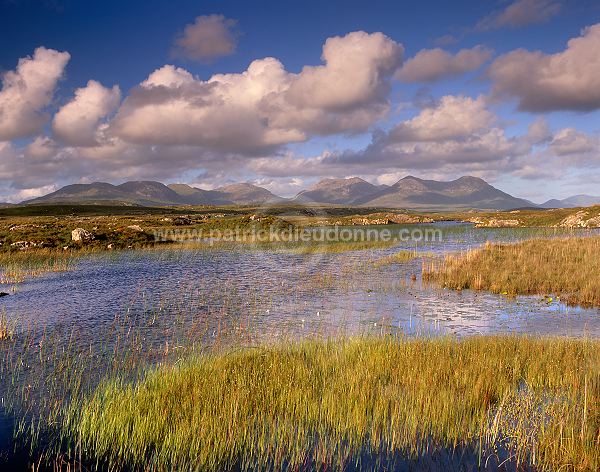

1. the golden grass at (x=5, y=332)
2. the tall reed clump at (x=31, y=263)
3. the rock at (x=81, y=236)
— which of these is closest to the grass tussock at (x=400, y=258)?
the golden grass at (x=5, y=332)

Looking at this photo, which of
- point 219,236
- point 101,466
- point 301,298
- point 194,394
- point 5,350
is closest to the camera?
point 101,466

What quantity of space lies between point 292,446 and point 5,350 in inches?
505

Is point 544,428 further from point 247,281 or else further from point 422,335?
point 247,281

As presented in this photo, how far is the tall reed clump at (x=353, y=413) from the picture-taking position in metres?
8.39

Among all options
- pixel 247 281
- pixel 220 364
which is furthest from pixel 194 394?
pixel 247 281

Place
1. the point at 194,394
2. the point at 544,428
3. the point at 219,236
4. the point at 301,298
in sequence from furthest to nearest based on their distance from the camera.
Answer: the point at 219,236, the point at 301,298, the point at 194,394, the point at 544,428

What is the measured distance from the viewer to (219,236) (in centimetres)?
8619

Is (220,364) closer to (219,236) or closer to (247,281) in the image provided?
(247,281)

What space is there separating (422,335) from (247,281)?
19495mm

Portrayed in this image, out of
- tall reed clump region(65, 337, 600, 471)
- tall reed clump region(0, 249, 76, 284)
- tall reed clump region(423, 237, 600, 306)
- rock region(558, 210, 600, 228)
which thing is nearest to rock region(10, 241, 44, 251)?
tall reed clump region(0, 249, 76, 284)

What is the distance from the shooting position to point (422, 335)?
16.5 meters

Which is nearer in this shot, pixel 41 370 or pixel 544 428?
pixel 544 428

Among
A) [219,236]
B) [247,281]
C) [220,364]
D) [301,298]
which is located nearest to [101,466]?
[220,364]

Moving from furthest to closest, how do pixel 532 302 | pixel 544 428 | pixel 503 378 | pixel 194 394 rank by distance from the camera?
pixel 532 302 → pixel 503 378 → pixel 194 394 → pixel 544 428
